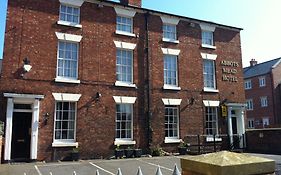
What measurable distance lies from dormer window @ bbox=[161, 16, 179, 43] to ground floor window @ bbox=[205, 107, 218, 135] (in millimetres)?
5476

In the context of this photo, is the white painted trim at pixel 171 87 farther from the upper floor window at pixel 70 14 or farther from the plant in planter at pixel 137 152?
the upper floor window at pixel 70 14

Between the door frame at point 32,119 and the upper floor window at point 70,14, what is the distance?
4.84 metres

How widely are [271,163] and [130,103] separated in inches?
580

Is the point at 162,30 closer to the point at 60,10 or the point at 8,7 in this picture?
the point at 60,10

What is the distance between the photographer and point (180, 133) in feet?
59.2

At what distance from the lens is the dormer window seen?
62.2ft

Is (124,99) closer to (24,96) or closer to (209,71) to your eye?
(24,96)

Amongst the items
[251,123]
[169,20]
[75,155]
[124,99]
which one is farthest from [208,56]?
[251,123]

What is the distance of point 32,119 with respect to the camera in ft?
45.9

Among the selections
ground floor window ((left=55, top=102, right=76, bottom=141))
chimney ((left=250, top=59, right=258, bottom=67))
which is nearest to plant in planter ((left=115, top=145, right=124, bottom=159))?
ground floor window ((left=55, top=102, right=76, bottom=141))

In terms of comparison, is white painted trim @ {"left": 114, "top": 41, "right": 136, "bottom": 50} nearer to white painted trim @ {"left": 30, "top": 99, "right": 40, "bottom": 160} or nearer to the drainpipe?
the drainpipe

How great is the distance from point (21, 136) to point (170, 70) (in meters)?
10.0

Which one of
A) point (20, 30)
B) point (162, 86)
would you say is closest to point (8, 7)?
point (20, 30)

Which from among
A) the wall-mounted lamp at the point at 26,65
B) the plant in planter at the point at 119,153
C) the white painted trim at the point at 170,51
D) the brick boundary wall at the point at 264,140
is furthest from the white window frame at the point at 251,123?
the wall-mounted lamp at the point at 26,65
